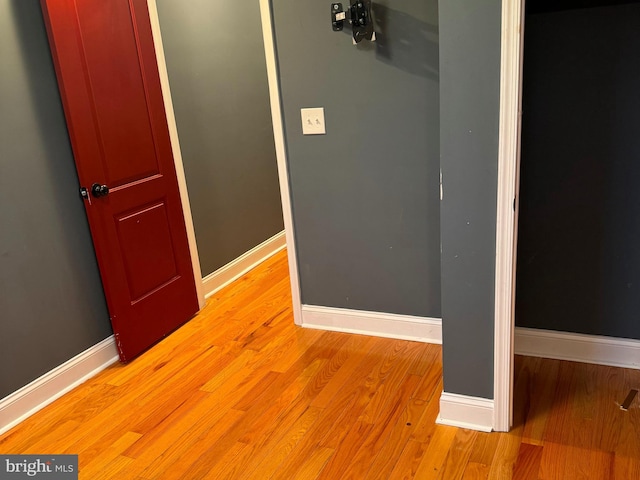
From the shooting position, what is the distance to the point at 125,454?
2.07 meters

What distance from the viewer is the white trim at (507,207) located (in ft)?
5.24

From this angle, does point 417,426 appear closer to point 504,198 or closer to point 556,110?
point 504,198

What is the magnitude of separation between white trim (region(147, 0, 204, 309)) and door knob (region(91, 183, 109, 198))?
1.94 feet

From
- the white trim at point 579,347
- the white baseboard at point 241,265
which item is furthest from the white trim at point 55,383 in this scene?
the white trim at point 579,347

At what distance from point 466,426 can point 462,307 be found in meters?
0.49

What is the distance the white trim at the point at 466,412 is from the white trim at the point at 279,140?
1118mm

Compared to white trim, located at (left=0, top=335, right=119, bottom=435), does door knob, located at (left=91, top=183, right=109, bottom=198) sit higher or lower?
higher

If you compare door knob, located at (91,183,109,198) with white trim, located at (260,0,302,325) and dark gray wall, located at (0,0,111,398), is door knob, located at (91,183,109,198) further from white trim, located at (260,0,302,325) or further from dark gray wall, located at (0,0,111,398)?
white trim, located at (260,0,302,325)

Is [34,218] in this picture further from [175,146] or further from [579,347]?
[579,347]

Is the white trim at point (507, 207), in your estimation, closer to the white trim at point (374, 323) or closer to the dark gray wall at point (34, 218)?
the white trim at point (374, 323)

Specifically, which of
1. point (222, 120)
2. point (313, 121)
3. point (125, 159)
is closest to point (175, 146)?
point (125, 159)

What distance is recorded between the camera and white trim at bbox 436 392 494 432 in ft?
6.57

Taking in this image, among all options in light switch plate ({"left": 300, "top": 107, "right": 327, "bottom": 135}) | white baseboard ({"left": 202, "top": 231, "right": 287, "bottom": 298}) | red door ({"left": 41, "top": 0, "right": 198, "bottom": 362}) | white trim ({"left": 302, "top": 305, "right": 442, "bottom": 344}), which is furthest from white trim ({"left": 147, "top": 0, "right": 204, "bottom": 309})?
light switch plate ({"left": 300, "top": 107, "right": 327, "bottom": 135})

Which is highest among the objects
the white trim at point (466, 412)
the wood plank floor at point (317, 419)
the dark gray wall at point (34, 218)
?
the dark gray wall at point (34, 218)
